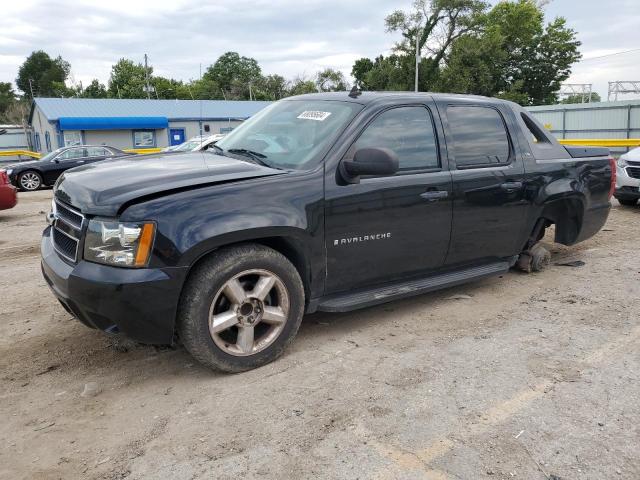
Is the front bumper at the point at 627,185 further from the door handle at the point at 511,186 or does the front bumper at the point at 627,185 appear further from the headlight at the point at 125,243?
the headlight at the point at 125,243

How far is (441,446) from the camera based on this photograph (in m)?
2.78

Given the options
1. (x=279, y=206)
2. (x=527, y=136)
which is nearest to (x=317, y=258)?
(x=279, y=206)

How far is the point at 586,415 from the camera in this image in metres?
3.07

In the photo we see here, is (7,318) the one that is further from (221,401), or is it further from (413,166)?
(413,166)

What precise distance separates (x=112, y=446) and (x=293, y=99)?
3.08 metres

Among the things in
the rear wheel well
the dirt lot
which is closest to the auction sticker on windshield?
the dirt lot

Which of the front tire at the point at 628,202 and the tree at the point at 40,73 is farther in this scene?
the tree at the point at 40,73

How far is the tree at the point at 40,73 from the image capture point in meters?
101

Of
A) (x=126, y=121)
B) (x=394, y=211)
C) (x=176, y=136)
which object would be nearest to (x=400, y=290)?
(x=394, y=211)

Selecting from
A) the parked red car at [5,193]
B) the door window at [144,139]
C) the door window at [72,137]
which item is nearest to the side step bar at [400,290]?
the parked red car at [5,193]

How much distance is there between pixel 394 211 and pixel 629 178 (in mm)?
7782

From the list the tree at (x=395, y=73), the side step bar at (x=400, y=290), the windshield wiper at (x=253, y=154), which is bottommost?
the side step bar at (x=400, y=290)

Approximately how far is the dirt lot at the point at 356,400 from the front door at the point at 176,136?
123 feet

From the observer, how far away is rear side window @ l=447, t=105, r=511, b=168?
14.9ft
